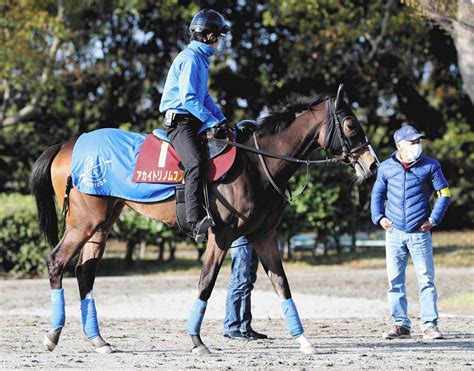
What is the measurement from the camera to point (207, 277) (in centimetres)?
827

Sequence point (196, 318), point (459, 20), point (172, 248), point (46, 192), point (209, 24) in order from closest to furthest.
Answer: point (196, 318), point (209, 24), point (46, 192), point (459, 20), point (172, 248)

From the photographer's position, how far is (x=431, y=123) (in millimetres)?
23453

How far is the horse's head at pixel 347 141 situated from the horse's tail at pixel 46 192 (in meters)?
2.83

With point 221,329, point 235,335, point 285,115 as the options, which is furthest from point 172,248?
point 285,115

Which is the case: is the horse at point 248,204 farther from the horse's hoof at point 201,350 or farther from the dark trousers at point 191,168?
the dark trousers at point 191,168

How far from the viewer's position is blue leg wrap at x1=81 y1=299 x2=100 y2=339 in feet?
28.2

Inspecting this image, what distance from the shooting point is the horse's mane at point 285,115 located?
8625mm

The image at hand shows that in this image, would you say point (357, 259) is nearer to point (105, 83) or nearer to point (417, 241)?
point (105, 83)

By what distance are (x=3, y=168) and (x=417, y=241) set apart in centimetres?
1763

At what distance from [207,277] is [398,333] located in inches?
98.5

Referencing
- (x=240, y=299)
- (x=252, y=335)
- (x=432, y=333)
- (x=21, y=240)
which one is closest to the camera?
(x=432, y=333)

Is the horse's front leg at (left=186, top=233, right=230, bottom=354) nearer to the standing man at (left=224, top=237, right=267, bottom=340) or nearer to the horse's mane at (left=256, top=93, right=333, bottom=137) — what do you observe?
the horse's mane at (left=256, top=93, right=333, bottom=137)

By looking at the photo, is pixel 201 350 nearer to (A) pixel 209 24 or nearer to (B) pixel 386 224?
(B) pixel 386 224

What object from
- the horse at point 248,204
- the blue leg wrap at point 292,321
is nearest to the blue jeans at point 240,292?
the horse at point 248,204
